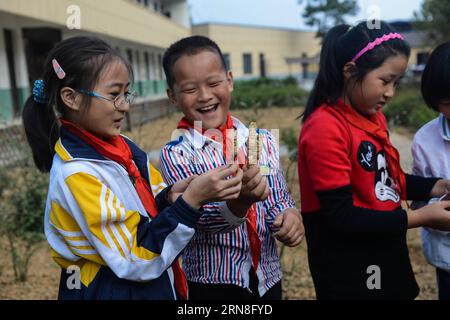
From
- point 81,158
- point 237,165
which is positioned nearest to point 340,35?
point 237,165

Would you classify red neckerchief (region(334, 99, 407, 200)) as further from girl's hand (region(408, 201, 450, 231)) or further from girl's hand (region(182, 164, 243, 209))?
girl's hand (region(182, 164, 243, 209))

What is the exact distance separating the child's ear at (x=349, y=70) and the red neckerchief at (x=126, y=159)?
0.69m

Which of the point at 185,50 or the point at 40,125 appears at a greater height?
the point at 185,50

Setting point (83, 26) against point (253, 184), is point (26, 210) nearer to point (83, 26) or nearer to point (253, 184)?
point (253, 184)

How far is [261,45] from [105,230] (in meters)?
43.0

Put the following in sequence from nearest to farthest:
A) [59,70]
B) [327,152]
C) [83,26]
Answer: [59,70]
[327,152]
[83,26]

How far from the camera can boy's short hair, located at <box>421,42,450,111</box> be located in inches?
61.5

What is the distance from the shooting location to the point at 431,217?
142 cm

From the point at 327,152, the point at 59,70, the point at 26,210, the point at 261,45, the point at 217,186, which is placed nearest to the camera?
the point at 217,186

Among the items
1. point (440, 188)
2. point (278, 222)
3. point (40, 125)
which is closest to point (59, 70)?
point (40, 125)

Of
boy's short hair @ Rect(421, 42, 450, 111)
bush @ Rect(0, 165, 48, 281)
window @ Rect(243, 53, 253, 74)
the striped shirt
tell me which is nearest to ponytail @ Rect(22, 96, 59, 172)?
the striped shirt

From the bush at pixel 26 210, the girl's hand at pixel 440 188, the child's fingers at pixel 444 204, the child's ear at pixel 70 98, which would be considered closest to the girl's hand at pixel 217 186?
the child's ear at pixel 70 98

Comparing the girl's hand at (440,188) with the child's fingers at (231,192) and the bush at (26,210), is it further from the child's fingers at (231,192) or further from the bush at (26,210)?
the bush at (26,210)

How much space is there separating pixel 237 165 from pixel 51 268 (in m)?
2.85
